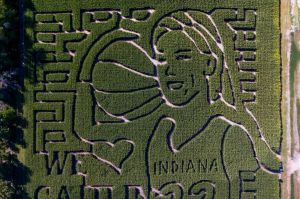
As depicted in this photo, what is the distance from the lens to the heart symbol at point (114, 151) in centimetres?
A: 920

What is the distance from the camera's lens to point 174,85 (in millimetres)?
9258

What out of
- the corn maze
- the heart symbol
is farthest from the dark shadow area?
the heart symbol

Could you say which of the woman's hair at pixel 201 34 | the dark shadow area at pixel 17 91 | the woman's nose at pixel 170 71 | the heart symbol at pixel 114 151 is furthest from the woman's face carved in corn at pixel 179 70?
the dark shadow area at pixel 17 91

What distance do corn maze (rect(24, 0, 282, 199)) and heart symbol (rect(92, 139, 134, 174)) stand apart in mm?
27

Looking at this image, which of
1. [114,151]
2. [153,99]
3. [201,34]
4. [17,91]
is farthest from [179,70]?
[17,91]

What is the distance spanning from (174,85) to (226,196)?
10.9 ft

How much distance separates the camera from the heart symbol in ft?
30.2

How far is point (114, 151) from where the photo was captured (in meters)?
9.20

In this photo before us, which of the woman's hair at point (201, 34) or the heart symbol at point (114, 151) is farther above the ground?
the woman's hair at point (201, 34)

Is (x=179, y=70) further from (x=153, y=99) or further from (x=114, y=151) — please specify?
(x=114, y=151)

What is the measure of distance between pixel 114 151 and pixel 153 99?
5.73 ft

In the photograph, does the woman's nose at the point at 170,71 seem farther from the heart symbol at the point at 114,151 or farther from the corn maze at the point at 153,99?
the heart symbol at the point at 114,151

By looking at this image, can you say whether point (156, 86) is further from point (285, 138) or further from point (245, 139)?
point (285, 138)

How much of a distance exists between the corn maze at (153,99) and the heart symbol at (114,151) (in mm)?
27
